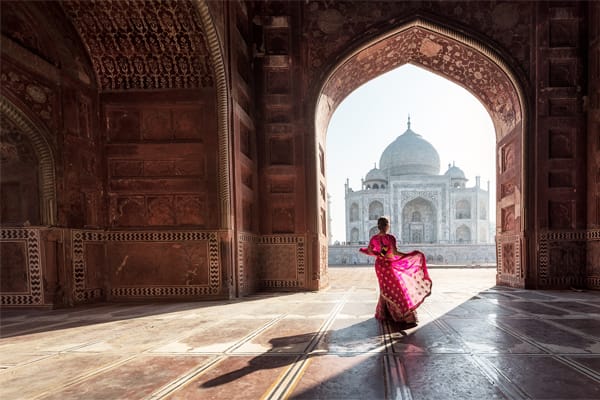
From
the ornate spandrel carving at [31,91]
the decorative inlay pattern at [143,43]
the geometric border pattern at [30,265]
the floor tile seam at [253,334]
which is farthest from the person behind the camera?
the decorative inlay pattern at [143,43]

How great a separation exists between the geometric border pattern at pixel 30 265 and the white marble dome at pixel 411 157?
31.1m

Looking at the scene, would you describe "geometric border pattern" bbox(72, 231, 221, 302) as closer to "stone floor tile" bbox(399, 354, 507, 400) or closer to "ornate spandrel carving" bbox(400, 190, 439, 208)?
"stone floor tile" bbox(399, 354, 507, 400)

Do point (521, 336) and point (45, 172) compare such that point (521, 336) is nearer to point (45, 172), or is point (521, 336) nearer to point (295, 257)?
point (295, 257)

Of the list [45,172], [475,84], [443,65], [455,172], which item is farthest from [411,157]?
[45,172]

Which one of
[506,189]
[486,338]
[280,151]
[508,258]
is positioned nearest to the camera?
[486,338]

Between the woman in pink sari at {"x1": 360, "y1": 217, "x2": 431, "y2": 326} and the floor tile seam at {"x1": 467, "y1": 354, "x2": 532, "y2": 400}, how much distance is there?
0.91 metres

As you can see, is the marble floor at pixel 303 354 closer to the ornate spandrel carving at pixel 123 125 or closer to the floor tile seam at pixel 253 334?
the floor tile seam at pixel 253 334

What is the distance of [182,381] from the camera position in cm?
201

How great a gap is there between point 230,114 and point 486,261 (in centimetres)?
2123

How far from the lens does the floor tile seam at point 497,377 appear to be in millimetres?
1782

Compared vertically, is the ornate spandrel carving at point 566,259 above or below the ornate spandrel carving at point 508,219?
below

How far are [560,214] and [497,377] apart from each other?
18.8 feet

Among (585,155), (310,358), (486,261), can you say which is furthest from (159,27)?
(486,261)

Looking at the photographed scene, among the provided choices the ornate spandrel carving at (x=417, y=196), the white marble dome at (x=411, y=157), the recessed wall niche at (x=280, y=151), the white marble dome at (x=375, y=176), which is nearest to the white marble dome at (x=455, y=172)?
the white marble dome at (x=411, y=157)
